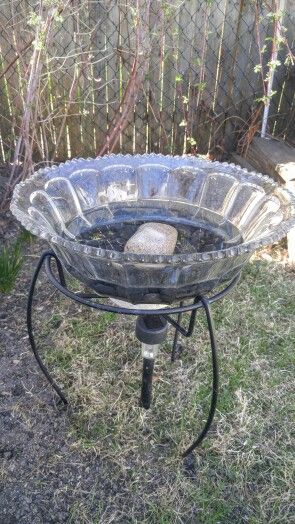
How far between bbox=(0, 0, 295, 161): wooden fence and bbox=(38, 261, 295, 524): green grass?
54.7 inches

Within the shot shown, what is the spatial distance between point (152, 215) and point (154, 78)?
6.67 ft

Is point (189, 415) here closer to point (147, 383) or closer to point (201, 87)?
point (147, 383)

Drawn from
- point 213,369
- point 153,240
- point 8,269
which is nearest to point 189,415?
point 213,369

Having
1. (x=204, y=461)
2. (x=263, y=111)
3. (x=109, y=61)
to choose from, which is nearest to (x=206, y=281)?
(x=204, y=461)

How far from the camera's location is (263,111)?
3.35m

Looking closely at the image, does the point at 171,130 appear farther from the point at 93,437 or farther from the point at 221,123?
the point at 93,437

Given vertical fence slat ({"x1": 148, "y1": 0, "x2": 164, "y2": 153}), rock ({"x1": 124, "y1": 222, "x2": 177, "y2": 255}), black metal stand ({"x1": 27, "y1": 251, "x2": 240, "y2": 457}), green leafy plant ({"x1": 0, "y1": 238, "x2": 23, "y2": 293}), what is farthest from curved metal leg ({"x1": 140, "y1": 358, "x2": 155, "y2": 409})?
vertical fence slat ({"x1": 148, "y1": 0, "x2": 164, "y2": 153})

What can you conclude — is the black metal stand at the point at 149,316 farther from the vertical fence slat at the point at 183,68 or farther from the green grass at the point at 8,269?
the vertical fence slat at the point at 183,68

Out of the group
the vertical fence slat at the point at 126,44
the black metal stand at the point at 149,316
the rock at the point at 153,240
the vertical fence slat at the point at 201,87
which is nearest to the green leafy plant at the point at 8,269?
the black metal stand at the point at 149,316

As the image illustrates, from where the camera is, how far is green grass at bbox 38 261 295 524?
57.0 inches

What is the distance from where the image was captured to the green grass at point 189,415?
1.45 metres

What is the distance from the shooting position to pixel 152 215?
145 cm

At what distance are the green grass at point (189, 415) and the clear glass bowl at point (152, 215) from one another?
0.70 m

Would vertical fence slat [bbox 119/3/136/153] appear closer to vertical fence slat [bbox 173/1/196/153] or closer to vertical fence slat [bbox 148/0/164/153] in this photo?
vertical fence slat [bbox 148/0/164/153]
